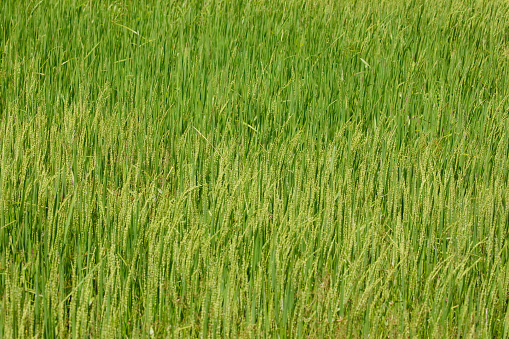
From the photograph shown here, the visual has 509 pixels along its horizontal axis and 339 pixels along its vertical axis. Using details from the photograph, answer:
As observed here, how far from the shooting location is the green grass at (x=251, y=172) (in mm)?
1312

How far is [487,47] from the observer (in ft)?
11.6

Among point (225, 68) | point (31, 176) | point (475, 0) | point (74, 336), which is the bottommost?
point (74, 336)

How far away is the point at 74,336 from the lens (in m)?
1.18

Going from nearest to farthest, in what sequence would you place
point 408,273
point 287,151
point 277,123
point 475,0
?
point 408,273 → point 287,151 → point 277,123 → point 475,0

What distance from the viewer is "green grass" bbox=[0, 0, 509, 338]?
131cm

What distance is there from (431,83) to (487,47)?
1028 mm

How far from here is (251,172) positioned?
1.88m

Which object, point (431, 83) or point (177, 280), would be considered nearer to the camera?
point (177, 280)

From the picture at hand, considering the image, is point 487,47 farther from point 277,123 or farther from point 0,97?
point 0,97

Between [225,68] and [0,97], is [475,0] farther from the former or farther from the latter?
[0,97]

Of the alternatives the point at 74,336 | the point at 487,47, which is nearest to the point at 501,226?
the point at 74,336

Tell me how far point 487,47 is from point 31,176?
295 centimetres

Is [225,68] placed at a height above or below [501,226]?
above

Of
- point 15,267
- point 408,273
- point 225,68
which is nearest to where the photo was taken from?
point 15,267
